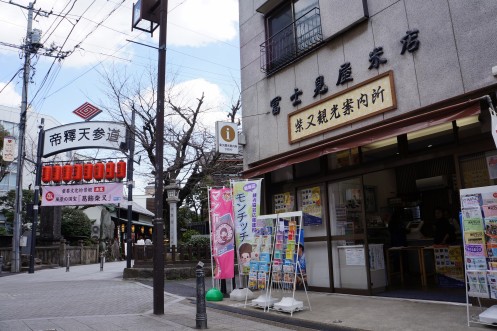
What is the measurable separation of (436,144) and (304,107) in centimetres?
343

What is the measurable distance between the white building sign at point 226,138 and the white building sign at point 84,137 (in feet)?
28.4

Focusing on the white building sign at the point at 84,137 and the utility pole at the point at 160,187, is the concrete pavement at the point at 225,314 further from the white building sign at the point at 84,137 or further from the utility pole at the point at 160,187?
the white building sign at the point at 84,137

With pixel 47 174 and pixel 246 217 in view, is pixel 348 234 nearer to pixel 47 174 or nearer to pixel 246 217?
pixel 246 217

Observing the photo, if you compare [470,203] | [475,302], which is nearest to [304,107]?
[470,203]

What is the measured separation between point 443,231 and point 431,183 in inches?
107

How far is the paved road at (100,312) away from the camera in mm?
7074

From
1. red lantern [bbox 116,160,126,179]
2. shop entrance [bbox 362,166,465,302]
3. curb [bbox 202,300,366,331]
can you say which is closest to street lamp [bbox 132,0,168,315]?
curb [bbox 202,300,366,331]

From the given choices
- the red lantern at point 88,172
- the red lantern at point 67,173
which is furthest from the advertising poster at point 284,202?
the red lantern at point 67,173

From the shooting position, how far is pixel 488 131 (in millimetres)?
6895

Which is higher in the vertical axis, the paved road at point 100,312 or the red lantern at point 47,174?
the red lantern at point 47,174

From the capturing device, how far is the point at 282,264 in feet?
26.3

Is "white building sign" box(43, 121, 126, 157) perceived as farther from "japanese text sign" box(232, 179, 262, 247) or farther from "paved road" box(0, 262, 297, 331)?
"japanese text sign" box(232, 179, 262, 247)

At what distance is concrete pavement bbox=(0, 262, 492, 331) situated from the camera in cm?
648

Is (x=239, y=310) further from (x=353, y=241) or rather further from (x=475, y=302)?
(x=475, y=302)
